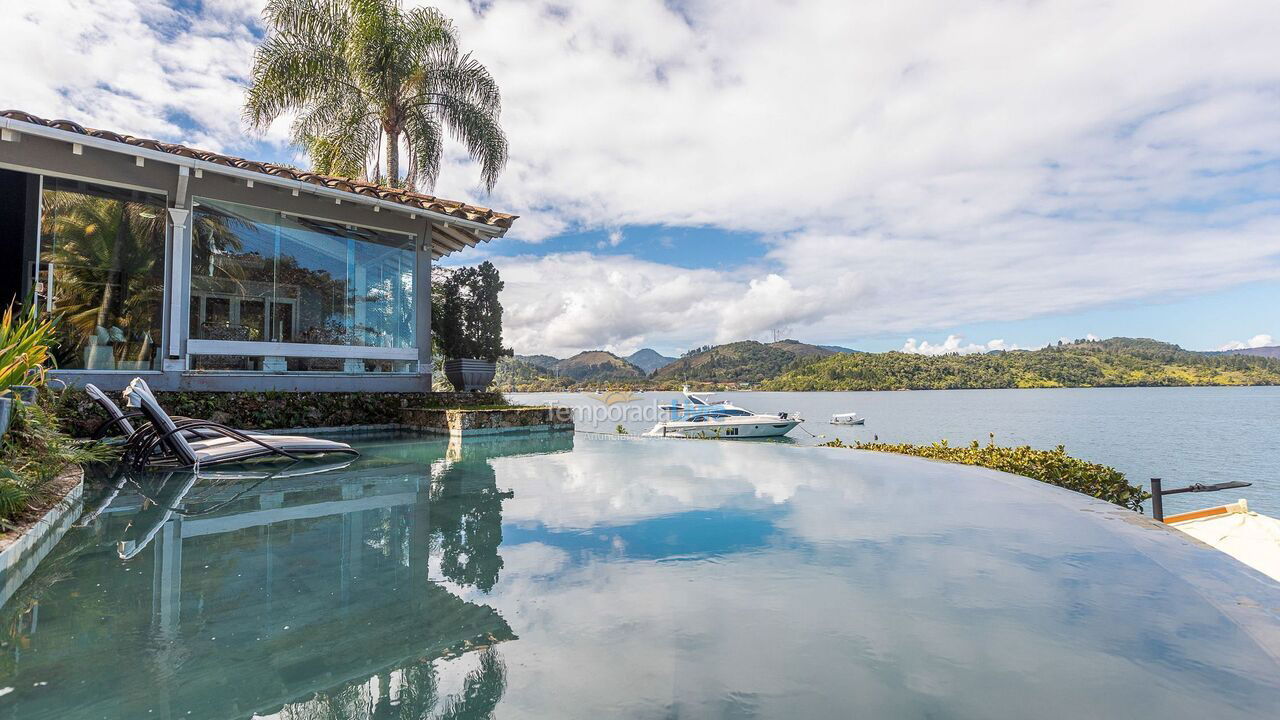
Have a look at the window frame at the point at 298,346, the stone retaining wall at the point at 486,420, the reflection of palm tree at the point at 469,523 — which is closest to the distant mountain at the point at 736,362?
the stone retaining wall at the point at 486,420

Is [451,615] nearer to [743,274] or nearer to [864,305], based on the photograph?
[743,274]

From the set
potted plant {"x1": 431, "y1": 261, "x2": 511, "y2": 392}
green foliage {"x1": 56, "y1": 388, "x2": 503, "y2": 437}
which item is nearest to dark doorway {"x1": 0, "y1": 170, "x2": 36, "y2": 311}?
green foliage {"x1": 56, "y1": 388, "x2": 503, "y2": 437}

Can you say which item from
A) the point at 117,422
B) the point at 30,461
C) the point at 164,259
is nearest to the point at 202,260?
the point at 164,259

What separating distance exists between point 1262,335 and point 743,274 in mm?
131552

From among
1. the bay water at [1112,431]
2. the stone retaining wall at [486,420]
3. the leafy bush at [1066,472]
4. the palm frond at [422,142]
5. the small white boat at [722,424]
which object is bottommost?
the bay water at [1112,431]

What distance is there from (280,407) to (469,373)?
12.0 ft

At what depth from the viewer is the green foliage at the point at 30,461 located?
3.32 meters

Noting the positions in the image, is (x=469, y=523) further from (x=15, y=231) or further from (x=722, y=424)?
(x=722, y=424)

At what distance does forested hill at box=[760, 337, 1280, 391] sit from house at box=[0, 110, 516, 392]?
71.6 m

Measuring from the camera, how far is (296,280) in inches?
407

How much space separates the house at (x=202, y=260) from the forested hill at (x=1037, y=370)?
7163 cm

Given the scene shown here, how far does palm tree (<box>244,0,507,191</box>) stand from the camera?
590 inches

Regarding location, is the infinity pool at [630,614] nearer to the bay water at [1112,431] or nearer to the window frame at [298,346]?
the window frame at [298,346]

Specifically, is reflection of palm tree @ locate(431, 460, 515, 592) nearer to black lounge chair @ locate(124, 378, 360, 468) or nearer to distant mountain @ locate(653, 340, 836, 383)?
black lounge chair @ locate(124, 378, 360, 468)
